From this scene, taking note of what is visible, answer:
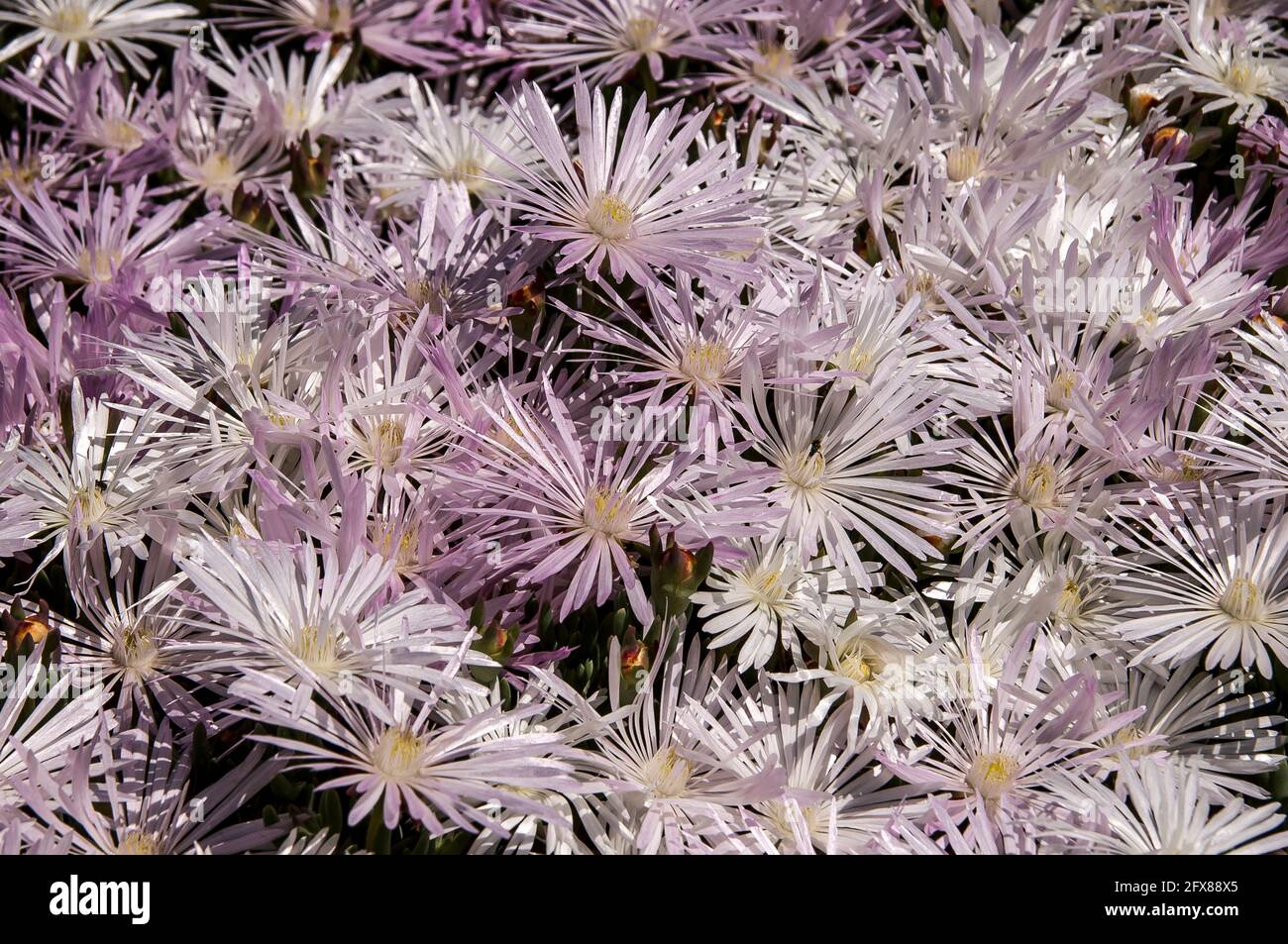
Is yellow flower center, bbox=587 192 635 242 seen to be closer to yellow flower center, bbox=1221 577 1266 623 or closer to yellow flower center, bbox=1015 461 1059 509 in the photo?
yellow flower center, bbox=1015 461 1059 509

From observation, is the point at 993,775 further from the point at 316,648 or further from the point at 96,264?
the point at 96,264

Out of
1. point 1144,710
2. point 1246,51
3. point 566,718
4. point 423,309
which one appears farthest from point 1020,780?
point 1246,51

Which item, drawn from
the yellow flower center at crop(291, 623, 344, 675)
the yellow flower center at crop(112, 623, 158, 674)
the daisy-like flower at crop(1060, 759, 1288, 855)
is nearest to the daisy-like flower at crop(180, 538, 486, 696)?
the yellow flower center at crop(291, 623, 344, 675)

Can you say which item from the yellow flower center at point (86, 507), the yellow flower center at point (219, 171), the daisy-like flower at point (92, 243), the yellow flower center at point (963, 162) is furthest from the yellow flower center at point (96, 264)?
the yellow flower center at point (963, 162)

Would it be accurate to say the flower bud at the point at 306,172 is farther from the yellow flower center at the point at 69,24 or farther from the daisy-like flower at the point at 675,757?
the daisy-like flower at the point at 675,757

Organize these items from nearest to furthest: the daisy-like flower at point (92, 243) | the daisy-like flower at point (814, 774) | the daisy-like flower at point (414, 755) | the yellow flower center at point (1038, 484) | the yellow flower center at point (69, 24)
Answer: the daisy-like flower at point (414, 755), the daisy-like flower at point (814, 774), the yellow flower center at point (1038, 484), the daisy-like flower at point (92, 243), the yellow flower center at point (69, 24)

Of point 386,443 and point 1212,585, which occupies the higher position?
point 386,443

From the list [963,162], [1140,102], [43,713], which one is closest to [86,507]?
[43,713]
